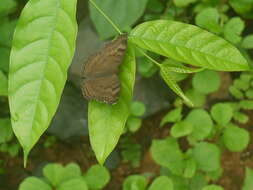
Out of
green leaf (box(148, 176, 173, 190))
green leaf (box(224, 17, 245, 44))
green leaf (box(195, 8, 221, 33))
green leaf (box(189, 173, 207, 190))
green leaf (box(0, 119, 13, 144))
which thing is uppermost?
green leaf (box(195, 8, 221, 33))

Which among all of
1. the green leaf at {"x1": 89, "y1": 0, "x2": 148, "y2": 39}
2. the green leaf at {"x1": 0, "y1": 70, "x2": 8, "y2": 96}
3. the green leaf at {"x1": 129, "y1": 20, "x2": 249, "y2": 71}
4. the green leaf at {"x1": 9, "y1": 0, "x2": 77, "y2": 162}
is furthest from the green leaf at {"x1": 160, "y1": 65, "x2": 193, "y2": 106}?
the green leaf at {"x1": 89, "y1": 0, "x2": 148, "y2": 39}

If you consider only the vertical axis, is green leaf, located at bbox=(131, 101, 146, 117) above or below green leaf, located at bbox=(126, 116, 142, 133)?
above

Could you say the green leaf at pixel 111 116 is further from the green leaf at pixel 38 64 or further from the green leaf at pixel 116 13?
the green leaf at pixel 116 13

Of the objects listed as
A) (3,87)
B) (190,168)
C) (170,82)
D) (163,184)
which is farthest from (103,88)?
(190,168)

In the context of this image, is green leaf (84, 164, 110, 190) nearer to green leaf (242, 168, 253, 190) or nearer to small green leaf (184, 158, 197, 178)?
small green leaf (184, 158, 197, 178)

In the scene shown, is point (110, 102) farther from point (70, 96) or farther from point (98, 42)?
point (70, 96)
